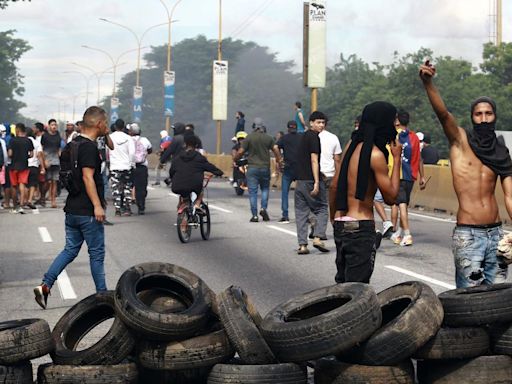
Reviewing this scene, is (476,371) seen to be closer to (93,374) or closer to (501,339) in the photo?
(501,339)

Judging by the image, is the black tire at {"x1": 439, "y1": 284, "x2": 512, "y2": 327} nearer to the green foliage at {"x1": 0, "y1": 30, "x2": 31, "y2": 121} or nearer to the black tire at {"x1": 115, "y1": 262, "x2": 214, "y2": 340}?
the black tire at {"x1": 115, "y1": 262, "x2": 214, "y2": 340}

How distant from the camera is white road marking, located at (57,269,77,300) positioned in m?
11.5

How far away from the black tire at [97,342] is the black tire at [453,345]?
1825 millimetres

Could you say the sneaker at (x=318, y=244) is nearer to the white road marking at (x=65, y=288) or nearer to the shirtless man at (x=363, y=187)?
the white road marking at (x=65, y=288)

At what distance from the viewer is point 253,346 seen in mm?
6582

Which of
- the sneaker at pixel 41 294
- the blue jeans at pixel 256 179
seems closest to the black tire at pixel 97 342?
the sneaker at pixel 41 294

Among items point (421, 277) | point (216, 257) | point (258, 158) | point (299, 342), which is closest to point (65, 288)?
point (216, 257)

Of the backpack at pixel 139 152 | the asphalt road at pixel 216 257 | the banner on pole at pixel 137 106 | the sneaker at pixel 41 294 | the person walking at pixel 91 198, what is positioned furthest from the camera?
the banner on pole at pixel 137 106

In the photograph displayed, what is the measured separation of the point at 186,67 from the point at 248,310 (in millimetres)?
154797

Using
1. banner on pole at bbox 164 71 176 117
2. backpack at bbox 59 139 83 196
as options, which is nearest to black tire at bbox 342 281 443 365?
backpack at bbox 59 139 83 196

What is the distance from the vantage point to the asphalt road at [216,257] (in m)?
11.9

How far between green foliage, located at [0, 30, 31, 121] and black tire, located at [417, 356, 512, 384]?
11846 centimetres

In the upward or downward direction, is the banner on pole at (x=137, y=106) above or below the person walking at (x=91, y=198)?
above

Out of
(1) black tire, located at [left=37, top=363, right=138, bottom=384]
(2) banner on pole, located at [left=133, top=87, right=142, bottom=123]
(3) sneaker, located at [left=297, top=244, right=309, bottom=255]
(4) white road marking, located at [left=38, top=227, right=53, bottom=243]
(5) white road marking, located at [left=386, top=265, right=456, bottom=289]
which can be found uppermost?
(2) banner on pole, located at [left=133, top=87, right=142, bottom=123]
